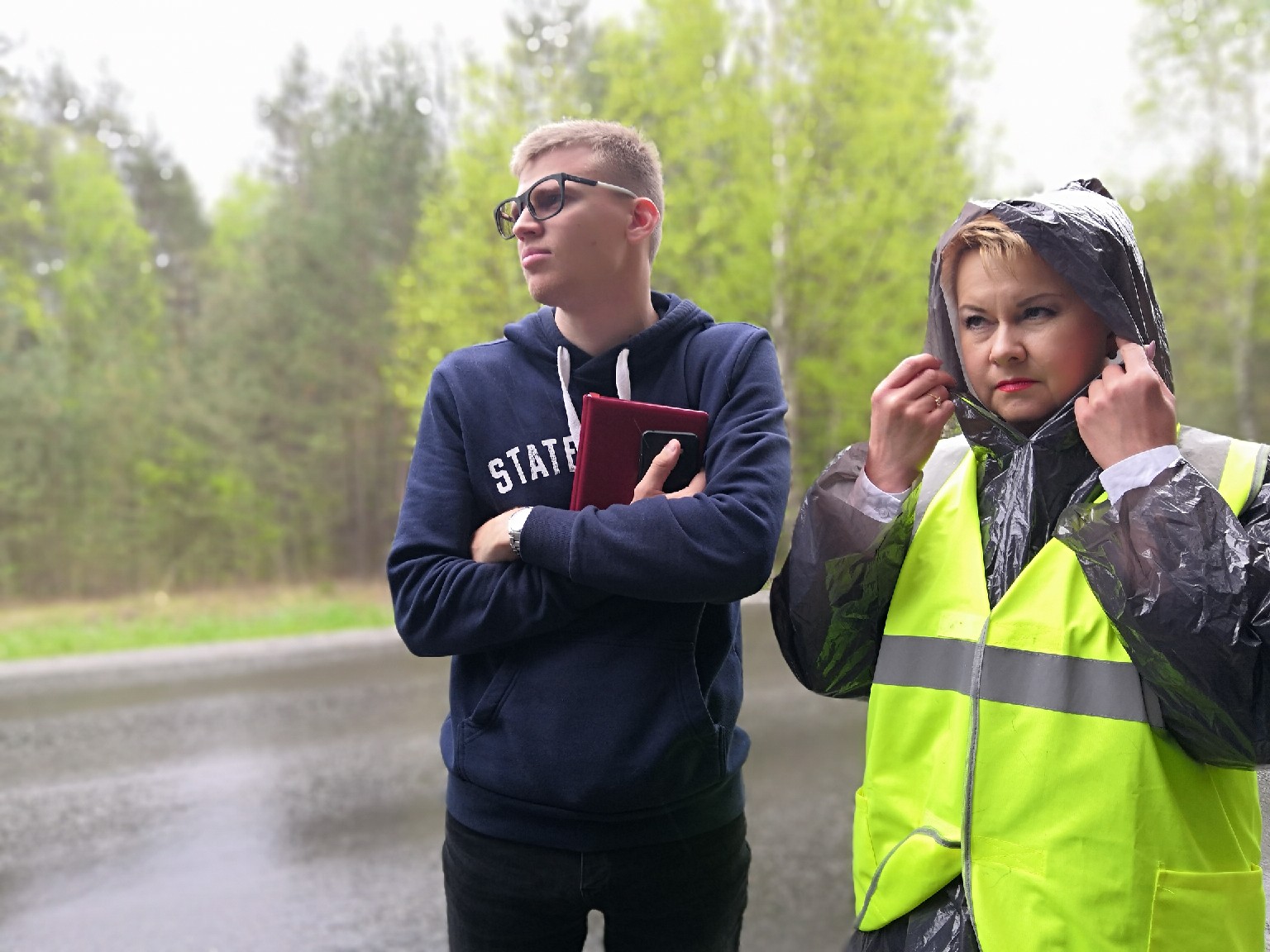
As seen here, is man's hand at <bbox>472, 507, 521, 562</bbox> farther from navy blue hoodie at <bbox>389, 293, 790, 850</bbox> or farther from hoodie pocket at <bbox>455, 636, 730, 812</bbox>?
hoodie pocket at <bbox>455, 636, 730, 812</bbox>

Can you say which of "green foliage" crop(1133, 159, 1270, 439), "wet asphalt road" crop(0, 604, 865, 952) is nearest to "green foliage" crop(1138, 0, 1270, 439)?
"green foliage" crop(1133, 159, 1270, 439)

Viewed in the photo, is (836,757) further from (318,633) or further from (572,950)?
(318,633)

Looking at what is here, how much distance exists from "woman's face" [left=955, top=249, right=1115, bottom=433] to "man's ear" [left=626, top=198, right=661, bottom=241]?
700 mm

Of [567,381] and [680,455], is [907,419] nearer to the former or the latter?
[680,455]

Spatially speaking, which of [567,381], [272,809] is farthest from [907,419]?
[272,809]

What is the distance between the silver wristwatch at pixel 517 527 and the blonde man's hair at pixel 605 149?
0.57m

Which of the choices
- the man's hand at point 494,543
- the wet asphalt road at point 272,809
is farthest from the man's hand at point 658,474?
the wet asphalt road at point 272,809

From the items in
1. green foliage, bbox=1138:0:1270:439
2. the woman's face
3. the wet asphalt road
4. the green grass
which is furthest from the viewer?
green foliage, bbox=1138:0:1270:439

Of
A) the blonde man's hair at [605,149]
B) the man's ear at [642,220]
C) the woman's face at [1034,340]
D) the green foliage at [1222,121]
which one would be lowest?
the woman's face at [1034,340]

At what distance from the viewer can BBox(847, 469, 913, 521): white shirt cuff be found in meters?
1.60

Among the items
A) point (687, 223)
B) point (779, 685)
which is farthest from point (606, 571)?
point (687, 223)

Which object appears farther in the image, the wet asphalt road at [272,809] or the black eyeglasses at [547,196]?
the wet asphalt road at [272,809]

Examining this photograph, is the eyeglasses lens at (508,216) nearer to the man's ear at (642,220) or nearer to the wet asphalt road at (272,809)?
the man's ear at (642,220)

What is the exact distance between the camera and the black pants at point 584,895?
1.82 metres
